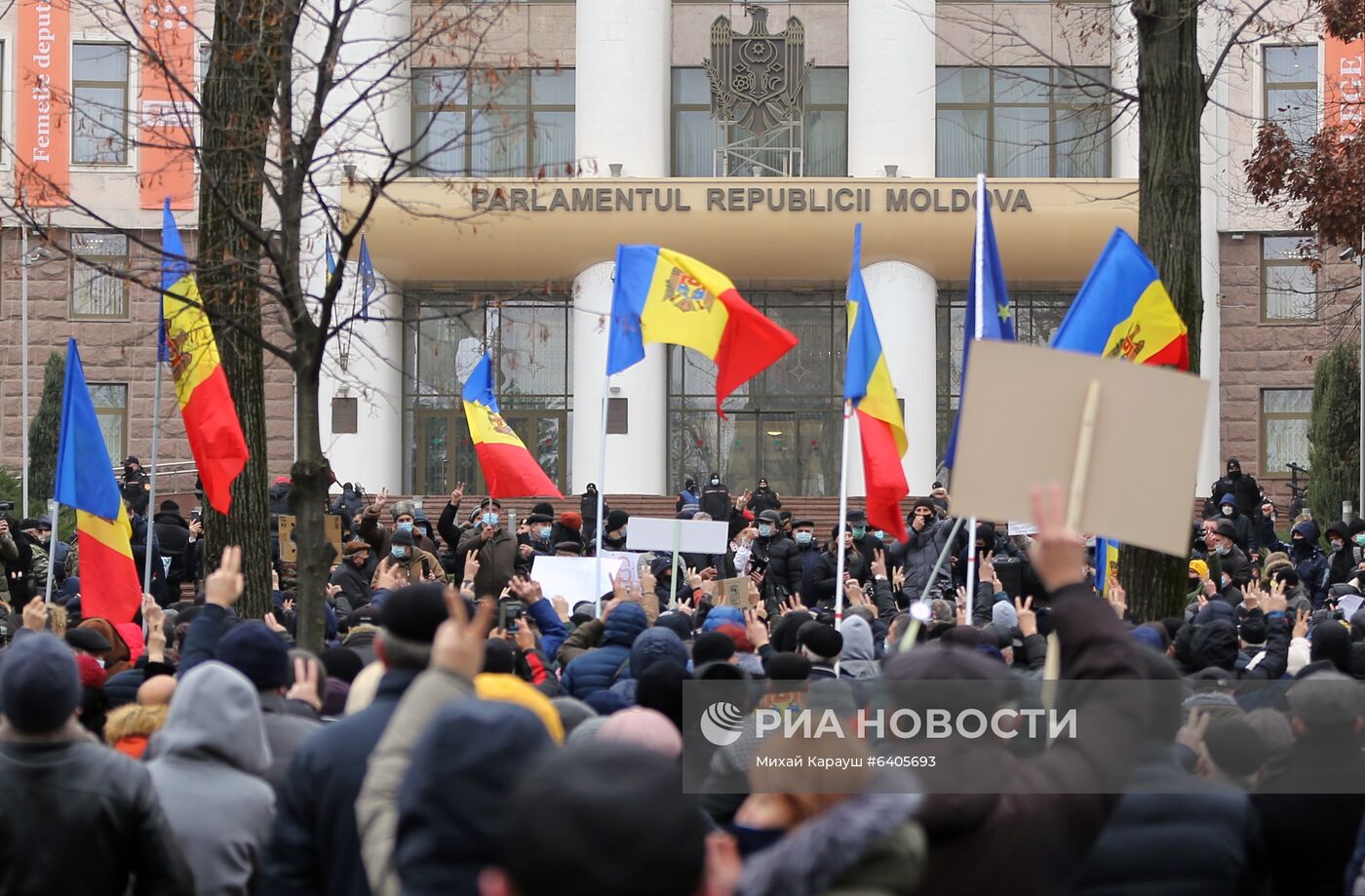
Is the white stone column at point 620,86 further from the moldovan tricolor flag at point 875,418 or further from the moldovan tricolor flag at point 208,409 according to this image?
the moldovan tricolor flag at point 208,409

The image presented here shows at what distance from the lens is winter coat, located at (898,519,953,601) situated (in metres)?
19.0

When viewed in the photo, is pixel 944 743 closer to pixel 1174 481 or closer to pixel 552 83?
pixel 1174 481

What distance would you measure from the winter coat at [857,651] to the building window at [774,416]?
28.2m

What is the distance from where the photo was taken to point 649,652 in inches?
301

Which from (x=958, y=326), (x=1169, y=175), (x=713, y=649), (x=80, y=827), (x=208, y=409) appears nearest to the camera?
(x=80, y=827)

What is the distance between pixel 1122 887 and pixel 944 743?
1.02 m

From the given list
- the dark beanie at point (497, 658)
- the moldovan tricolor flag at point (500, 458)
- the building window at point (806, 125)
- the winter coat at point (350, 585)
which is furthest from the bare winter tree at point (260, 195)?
the building window at point (806, 125)

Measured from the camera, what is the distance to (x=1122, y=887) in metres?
4.64

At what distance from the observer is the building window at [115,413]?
122 feet

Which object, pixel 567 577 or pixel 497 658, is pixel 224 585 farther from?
pixel 567 577

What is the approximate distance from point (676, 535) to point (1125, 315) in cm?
534

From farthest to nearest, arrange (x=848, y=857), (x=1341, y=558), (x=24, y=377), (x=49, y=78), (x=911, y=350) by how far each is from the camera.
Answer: (x=911, y=350)
(x=49, y=78)
(x=24, y=377)
(x=1341, y=558)
(x=848, y=857)

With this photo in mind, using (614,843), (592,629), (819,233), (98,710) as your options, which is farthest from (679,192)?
(614,843)

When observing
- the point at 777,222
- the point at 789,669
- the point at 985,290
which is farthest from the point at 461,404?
the point at 789,669
